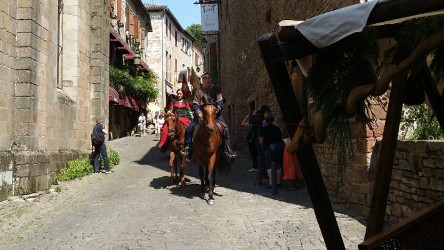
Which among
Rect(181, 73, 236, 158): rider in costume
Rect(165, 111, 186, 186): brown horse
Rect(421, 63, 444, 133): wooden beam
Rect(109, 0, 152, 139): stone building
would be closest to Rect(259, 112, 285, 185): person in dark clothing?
Rect(181, 73, 236, 158): rider in costume

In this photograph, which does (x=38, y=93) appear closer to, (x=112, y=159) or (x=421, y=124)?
(x=112, y=159)

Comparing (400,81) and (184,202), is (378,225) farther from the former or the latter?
(184,202)

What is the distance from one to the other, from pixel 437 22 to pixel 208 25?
86.0 feet

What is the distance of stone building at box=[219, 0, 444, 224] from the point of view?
208 inches

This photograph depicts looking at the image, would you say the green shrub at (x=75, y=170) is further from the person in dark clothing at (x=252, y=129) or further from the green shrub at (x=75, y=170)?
the person in dark clothing at (x=252, y=129)

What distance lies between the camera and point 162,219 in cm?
676

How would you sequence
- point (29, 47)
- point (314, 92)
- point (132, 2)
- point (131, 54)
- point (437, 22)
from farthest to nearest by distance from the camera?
A: point (132, 2) < point (131, 54) < point (29, 47) < point (314, 92) < point (437, 22)

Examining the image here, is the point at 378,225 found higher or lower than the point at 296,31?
lower

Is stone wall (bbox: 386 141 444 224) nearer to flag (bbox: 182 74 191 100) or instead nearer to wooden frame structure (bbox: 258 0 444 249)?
wooden frame structure (bbox: 258 0 444 249)

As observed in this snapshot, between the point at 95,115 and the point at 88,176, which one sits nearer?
the point at 88,176

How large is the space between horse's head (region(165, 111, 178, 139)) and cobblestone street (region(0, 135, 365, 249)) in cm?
127

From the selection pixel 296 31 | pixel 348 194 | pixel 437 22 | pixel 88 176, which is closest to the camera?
pixel 437 22

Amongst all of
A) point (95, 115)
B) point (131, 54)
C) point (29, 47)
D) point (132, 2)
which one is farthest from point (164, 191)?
point (132, 2)

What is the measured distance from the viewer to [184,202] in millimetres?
8234
